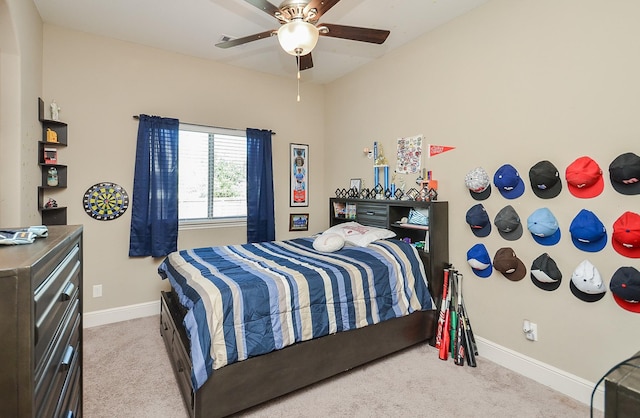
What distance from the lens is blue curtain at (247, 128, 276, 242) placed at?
401cm

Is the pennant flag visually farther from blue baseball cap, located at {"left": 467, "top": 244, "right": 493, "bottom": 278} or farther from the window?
the window

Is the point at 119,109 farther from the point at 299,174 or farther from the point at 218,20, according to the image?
the point at 299,174

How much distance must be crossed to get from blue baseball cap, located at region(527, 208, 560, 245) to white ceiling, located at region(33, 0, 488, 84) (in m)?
1.78

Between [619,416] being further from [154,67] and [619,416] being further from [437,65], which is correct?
[154,67]

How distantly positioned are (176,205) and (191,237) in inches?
16.9

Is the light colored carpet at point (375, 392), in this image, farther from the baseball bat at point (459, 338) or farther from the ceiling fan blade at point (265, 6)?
the ceiling fan blade at point (265, 6)

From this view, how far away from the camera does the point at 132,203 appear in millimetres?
3398

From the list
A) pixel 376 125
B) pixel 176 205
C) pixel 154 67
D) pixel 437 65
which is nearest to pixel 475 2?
pixel 437 65

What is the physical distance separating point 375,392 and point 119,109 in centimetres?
353

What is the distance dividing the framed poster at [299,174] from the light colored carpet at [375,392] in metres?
2.44

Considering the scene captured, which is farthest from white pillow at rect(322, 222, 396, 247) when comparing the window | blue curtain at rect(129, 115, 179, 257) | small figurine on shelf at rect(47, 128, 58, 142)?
small figurine on shelf at rect(47, 128, 58, 142)

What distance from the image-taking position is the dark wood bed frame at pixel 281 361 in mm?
1822

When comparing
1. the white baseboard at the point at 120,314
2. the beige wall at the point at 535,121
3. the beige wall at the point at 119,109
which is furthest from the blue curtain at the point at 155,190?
the beige wall at the point at 535,121

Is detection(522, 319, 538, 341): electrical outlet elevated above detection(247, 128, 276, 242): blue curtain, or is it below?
below
